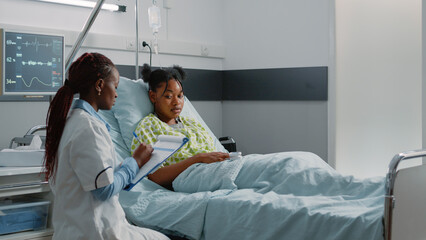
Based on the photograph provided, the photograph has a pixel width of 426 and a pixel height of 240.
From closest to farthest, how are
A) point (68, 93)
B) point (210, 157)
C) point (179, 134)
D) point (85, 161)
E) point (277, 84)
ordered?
point (85, 161)
point (68, 93)
point (210, 157)
point (179, 134)
point (277, 84)

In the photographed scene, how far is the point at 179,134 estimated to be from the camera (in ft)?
8.91

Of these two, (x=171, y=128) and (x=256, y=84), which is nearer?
(x=171, y=128)

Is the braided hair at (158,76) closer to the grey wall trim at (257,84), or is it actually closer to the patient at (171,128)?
the patient at (171,128)

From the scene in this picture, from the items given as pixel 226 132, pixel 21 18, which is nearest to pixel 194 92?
pixel 226 132

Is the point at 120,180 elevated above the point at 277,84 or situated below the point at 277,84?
below

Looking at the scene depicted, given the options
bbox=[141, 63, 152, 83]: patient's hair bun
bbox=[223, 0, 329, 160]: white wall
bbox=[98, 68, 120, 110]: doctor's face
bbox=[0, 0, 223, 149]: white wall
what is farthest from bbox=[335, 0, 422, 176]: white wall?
bbox=[98, 68, 120, 110]: doctor's face

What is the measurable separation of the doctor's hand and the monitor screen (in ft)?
3.46

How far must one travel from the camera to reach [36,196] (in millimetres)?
2396

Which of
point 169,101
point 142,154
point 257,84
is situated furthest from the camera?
point 257,84

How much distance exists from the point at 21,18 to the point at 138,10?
3.12 ft

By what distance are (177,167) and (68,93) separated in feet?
3.08

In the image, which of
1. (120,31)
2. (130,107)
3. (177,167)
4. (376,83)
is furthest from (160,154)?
(376,83)

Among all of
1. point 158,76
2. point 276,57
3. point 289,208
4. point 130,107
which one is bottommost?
point 289,208

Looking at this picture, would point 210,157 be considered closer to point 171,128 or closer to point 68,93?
point 171,128
